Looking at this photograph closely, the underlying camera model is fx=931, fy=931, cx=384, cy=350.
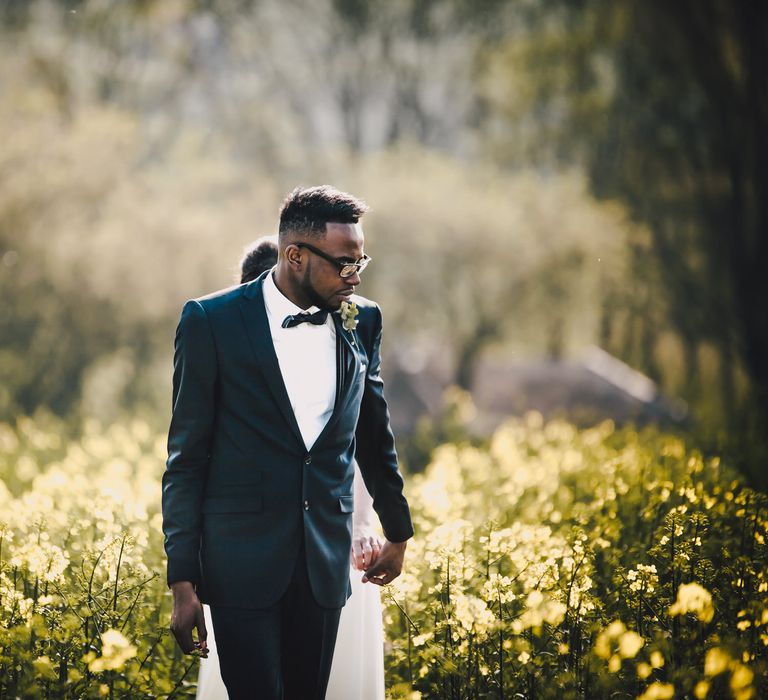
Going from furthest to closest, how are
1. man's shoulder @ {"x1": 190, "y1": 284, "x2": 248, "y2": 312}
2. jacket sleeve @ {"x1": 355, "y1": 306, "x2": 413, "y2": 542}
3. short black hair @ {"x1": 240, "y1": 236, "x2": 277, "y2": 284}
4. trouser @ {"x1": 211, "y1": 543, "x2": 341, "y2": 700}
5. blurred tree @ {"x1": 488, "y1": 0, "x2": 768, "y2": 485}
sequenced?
1. blurred tree @ {"x1": 488, "y1": 0, "x2": 768, "y2": 485}
2. short black hair @ {"x1": 240, "y1": 236, "x2": 277, "y2": 284}
3. jacket sleeve @ {"x1": 355, "y1": 306, "x2": 413, "y2": 542}
4. man's shoulder @ {"x1": 190, "y1": 284, "x2": 248, "y2": 312}
5. trouser @ {"x1": 211, "y1": 543, "x2": 341, "y2": 700}

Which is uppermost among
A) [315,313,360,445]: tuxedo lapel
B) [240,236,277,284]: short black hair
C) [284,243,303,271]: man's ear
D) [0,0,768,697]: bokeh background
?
[0,0,768,697]: bokeh background

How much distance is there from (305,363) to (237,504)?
0.51 m

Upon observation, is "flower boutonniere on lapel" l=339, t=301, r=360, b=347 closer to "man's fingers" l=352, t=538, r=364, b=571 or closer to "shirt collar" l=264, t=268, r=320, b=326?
"shirt collar" l=264, t=268, r=320, b=326

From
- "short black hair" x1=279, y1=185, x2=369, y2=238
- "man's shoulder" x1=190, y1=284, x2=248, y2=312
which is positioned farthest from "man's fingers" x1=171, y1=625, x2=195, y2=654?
"short black hair" x1=279, y1=185, x2=369, y2=238

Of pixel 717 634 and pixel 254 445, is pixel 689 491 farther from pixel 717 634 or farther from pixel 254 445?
pixel 254 445

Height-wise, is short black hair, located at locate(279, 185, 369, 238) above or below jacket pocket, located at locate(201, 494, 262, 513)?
above

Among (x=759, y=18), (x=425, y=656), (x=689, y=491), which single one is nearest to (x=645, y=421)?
(x=759, y=18)

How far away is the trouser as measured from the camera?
9.30 feet

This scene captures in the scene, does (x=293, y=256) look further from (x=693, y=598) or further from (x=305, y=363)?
(x=693, y=598)

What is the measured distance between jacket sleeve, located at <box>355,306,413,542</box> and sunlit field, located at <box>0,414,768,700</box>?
17.9 inches

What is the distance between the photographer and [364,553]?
349cm

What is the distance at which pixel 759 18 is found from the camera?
647 inches

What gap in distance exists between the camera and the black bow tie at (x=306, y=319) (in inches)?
118

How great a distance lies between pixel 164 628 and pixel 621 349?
19398mm
